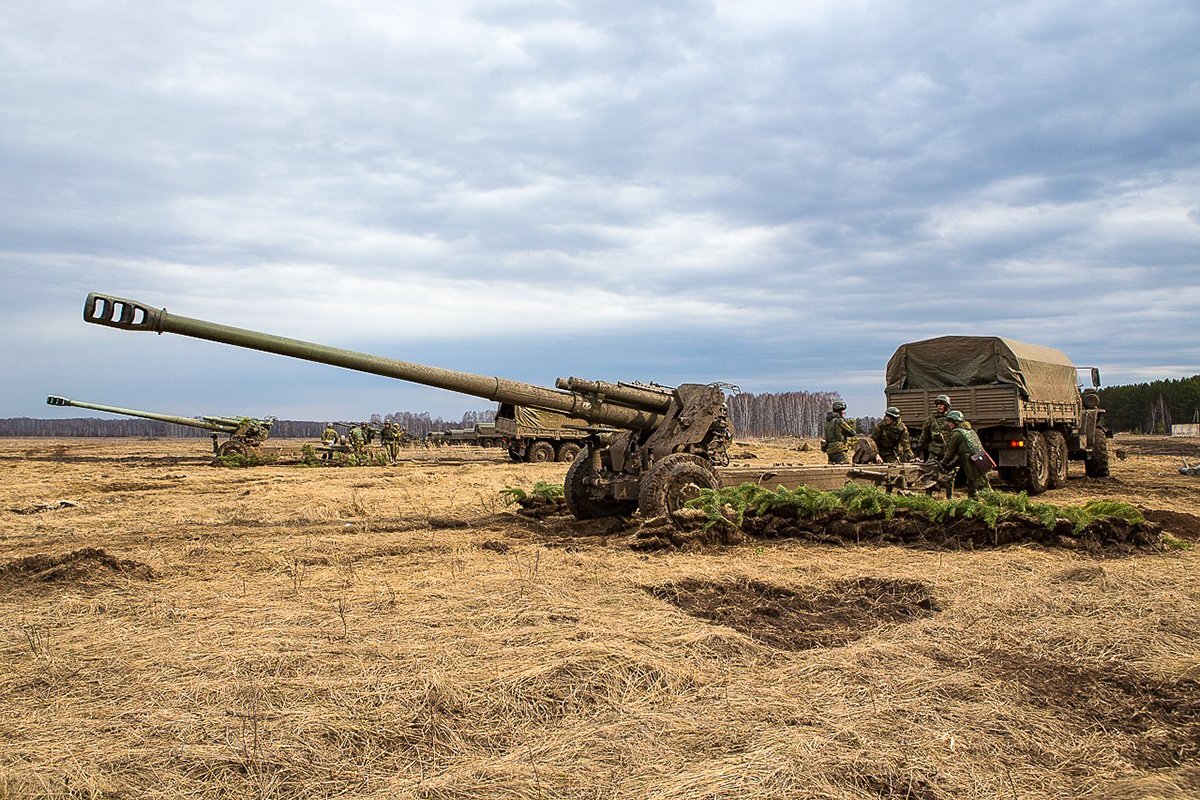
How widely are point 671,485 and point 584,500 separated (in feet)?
5.31

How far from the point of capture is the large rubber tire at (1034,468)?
1405 centimetres

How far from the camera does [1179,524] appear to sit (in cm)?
900

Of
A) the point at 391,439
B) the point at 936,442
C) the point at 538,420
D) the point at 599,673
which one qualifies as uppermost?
the point at 538,420

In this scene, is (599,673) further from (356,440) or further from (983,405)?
(356,440)

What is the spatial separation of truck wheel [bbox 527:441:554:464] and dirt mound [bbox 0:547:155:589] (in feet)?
60.3

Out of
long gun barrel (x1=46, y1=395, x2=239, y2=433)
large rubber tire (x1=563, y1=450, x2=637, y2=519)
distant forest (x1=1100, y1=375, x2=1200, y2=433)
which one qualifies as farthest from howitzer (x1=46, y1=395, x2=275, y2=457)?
distant forest (x1=1100, y1=375, x2=1200, y2=433)

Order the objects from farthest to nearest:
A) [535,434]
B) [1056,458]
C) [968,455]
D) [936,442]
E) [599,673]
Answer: [535,434] → [1056,458] → [936,442] → [968,455] → [599,673]

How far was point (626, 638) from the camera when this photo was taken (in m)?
4.64

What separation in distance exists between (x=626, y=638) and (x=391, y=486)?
1114cm

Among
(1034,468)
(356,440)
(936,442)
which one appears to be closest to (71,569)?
(936,442)

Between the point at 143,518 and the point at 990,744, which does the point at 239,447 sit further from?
the point at 990,744

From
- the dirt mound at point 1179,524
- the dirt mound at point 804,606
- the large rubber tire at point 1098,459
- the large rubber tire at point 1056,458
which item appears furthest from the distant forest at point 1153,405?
the dirt mound at point 804,606

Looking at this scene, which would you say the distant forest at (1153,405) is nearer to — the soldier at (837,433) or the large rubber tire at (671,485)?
the soldier at (837,433)

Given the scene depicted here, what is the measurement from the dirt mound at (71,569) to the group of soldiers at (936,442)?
8.24 metres
